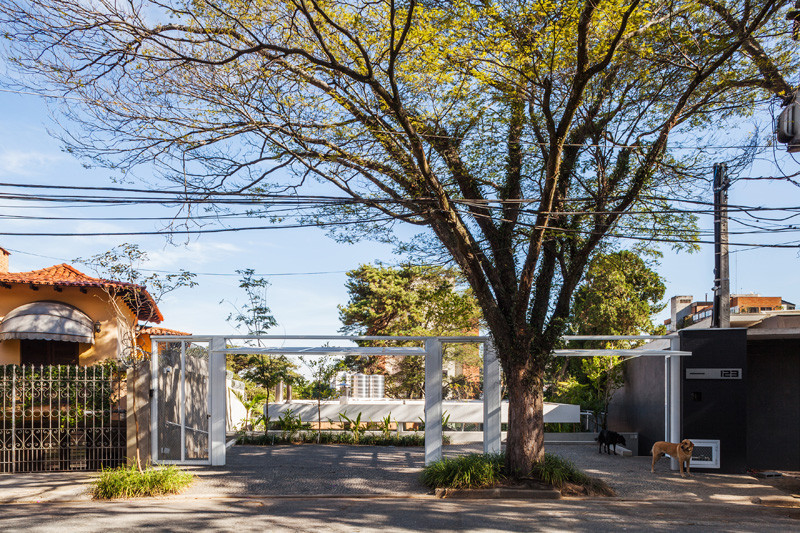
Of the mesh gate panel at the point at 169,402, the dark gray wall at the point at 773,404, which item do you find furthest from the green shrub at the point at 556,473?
the mesh gate panel at the point at 169,402

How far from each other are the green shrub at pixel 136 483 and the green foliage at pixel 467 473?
14.8 ft

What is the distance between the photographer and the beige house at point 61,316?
51.3ft

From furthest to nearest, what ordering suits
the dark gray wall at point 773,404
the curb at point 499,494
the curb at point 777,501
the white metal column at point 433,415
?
the dark gray wall at point 773,404, the white metal column at point 433,415, the curb at point 499,494, the curb at point 777,501

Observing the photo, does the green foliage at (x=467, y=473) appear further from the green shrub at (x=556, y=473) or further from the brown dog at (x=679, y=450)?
the brown dog at (x=679, y=450)

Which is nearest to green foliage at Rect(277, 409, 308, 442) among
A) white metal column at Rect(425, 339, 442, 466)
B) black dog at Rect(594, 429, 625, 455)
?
white metal column at Rect(425, 339, 442, 466)

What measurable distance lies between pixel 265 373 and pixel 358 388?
8441mm

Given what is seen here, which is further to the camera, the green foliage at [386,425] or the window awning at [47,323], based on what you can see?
the green foliage at [386,425]

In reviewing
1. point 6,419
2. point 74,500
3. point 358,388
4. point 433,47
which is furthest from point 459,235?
point 358,388

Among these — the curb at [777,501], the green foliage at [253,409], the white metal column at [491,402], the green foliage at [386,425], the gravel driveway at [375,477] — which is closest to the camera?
the curb at [777,501]

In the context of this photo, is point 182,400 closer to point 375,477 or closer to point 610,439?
point 375,477

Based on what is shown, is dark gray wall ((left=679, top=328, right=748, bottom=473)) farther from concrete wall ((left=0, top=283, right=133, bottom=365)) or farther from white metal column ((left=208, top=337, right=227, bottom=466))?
concrete wall ((left=0, top=283, right=133, bottom=365))

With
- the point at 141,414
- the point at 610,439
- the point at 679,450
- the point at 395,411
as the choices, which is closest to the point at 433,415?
the point at 679,450

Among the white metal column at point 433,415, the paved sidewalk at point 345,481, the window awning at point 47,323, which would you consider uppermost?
the window awning at point 47,323

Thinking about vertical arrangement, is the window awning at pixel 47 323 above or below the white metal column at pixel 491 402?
above
